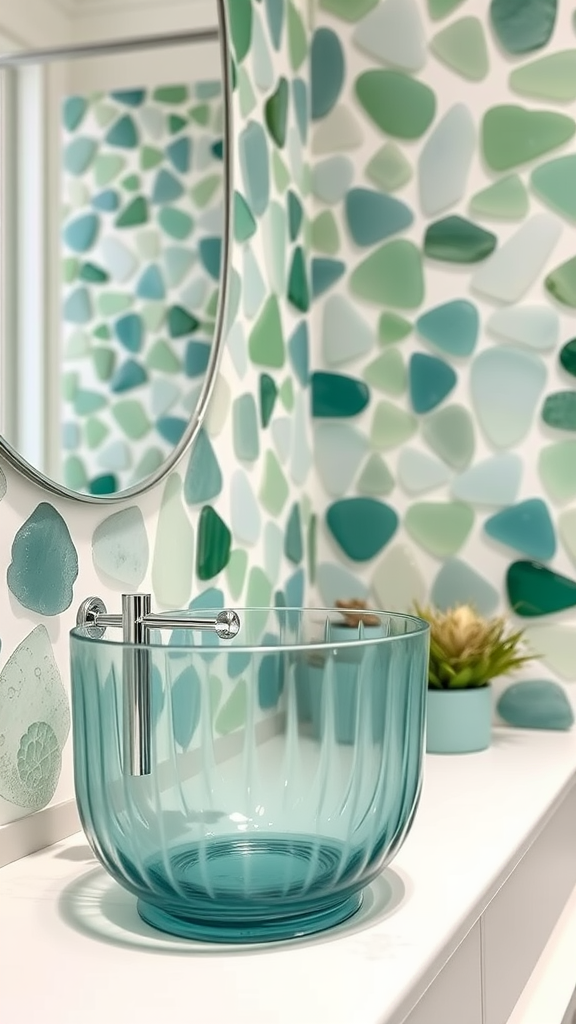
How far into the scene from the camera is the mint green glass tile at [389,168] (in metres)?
1.48

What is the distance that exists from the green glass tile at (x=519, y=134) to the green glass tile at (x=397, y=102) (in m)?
0.09

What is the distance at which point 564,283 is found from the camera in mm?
1398

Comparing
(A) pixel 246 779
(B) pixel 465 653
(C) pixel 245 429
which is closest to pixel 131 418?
(C) pixel 245 429

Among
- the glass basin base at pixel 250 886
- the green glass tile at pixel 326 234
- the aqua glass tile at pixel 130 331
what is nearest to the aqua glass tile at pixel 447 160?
the green glass tile at pixel 326 234

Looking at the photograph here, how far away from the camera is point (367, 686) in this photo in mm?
744

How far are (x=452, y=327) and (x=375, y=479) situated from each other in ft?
0.74

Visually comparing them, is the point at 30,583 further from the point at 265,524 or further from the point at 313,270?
the point at 313,270

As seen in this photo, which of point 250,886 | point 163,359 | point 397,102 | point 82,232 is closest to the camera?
point 250,886

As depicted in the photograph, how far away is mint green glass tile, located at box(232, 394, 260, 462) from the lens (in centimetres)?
128

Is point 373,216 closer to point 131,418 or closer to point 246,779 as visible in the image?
point 131,418

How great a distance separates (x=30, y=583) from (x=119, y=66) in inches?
19.0

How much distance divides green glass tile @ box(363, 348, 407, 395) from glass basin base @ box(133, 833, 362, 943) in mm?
839

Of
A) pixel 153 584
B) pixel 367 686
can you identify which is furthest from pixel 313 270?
pixel 367 686

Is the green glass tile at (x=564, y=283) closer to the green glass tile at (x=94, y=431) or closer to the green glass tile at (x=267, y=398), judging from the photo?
the green glass tile at (x=267, y=398)
